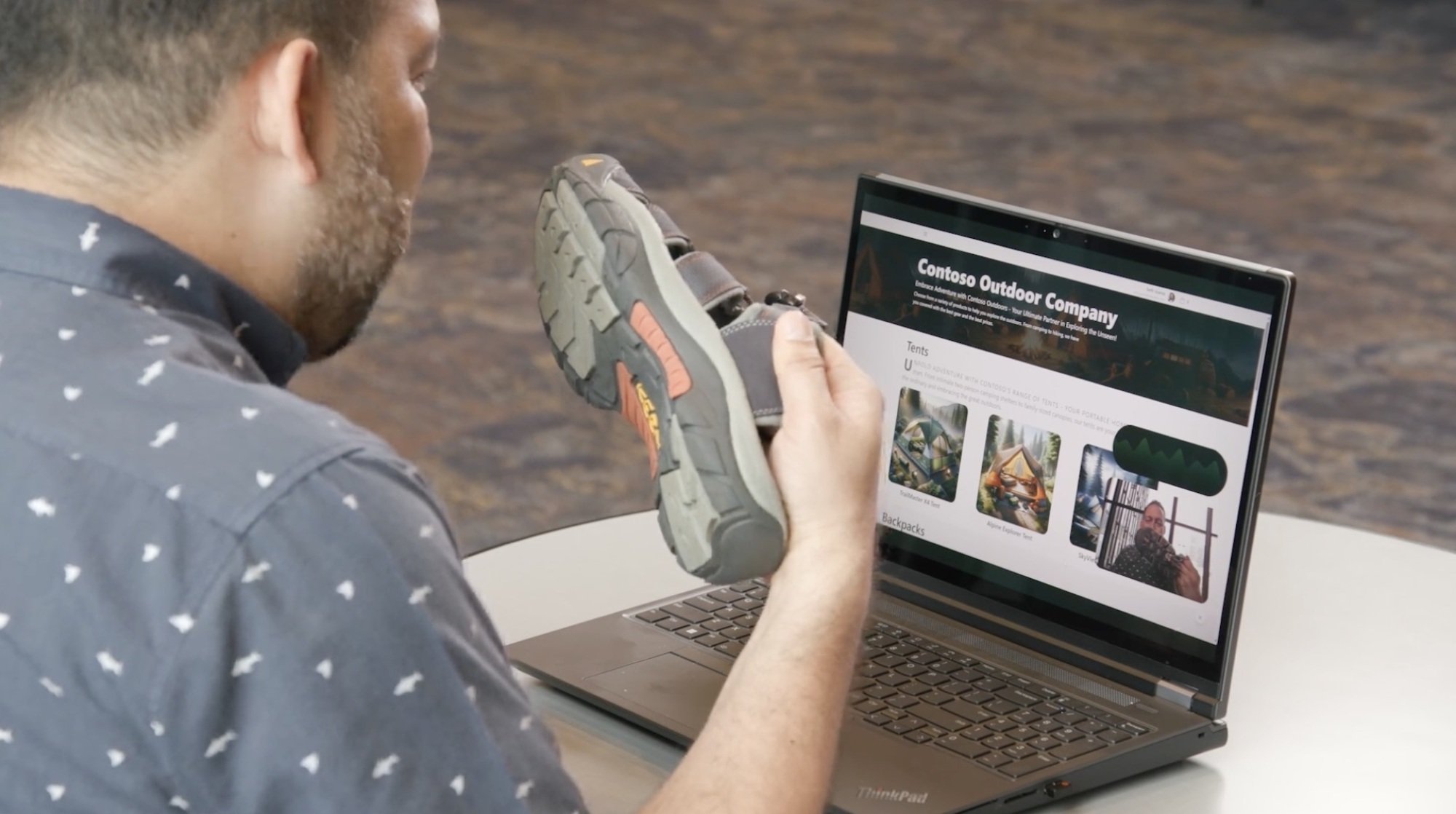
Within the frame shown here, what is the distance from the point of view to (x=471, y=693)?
28.3 inches

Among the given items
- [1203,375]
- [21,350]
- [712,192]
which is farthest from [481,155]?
[21,350]

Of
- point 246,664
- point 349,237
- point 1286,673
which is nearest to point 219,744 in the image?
point 246,664

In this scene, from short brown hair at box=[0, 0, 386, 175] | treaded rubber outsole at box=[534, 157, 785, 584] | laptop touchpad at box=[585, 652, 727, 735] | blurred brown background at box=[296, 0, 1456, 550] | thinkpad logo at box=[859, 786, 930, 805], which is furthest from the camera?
blurred brown background at box=[296, 0, 1456, 550]

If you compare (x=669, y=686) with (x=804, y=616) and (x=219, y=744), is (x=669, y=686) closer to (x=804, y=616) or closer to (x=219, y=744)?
(x=804, y=616)

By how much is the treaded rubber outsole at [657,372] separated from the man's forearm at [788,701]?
2 cm

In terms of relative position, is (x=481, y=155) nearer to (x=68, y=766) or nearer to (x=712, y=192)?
(x=712, y=192)

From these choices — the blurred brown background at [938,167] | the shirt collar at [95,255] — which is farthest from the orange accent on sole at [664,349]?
the blurred brown background at [938,167]

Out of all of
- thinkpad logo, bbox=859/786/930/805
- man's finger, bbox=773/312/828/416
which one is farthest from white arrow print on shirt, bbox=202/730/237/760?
thinkpad logo, bbox=859/786/930/805

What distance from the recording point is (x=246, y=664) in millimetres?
664

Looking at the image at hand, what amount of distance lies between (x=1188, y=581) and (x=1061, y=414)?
14 centimetres

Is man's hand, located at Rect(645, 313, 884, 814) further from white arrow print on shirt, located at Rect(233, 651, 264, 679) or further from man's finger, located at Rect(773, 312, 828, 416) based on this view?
white arrow print on shirt, located at Rect(233, 651, 264, 679)

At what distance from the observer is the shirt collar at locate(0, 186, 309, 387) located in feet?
2.45

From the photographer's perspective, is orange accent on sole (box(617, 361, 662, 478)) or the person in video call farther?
the person in video call

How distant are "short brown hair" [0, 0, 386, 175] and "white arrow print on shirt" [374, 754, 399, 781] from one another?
0.29 m
